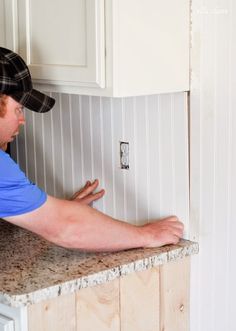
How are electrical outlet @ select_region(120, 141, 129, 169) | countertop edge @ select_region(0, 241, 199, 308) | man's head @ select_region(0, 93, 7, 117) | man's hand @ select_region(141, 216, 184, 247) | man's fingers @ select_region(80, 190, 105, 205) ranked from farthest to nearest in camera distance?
man's fingers @ select_region(80, 190, 105, 205)
electrical outlet @ select_region(120, 141, 129, 169)
man's hand @ select_region(141, 216, 184, 247)
man's head @ select_region(0, 93, 7, 117)
countertop edge @ select_region(0, 241, 199, 308)

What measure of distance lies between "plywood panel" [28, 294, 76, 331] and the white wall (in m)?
0.47

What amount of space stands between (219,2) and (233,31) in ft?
0.30

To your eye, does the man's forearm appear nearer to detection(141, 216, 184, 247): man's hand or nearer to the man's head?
detection(141, 216, 184, 247): man's hand

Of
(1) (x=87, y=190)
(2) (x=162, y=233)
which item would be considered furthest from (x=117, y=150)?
(2) (x=162, y=233)

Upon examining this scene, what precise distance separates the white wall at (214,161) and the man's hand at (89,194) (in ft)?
1.30

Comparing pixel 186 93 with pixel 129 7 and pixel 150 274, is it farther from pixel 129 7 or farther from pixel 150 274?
pixel 150 274

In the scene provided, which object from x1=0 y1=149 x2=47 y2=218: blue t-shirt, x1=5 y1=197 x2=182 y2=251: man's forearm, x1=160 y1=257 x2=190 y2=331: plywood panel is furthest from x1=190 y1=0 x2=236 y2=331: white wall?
x1=0 y1=149 x2=47 y2=218: blue t-shirt

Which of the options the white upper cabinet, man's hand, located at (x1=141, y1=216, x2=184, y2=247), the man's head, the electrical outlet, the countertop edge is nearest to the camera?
the countertop edge

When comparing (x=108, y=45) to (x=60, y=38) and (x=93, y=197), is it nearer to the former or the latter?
(x=60, y=38)

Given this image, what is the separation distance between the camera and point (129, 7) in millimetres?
1907

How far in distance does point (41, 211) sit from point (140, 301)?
425 mm

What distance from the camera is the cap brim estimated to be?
6.72 ft

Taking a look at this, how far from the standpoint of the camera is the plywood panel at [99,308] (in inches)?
77.5

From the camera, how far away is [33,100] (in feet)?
6.88
